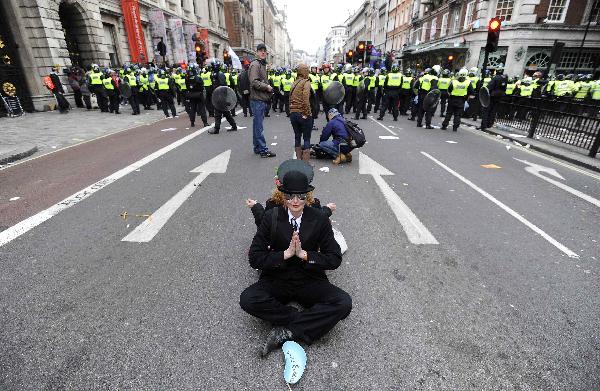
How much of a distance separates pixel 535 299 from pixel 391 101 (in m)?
13.0

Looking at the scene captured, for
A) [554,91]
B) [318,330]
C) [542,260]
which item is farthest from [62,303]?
[554,91]

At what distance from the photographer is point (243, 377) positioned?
222cm

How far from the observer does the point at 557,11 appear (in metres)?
24.8

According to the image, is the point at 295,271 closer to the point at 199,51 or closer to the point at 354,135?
the point at 354,135

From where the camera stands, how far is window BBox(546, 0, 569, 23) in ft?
80.6

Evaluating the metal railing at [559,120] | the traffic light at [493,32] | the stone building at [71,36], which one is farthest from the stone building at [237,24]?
the metal railing at [559,120]

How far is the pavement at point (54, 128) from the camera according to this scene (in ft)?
27.9

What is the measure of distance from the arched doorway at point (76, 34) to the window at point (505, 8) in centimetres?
3008

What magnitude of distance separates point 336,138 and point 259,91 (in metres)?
2.14

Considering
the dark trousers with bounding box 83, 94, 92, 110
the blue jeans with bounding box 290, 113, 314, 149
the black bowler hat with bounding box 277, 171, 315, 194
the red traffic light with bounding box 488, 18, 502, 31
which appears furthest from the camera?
the dark trousers with bounding box 83, 94, 92, 110

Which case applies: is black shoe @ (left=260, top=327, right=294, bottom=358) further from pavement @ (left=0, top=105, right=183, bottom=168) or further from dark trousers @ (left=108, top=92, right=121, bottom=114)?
dark trousers @ (left=108, top=92, right=121, bottom=114)

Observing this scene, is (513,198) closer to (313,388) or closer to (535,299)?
(535,299)

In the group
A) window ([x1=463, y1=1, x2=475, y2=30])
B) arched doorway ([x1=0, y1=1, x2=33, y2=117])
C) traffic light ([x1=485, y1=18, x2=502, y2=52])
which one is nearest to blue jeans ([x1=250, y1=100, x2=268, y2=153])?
traffic light ([x1=485, y1=18, x2=502, y2=52])

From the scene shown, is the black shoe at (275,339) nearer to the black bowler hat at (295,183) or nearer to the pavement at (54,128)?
the black bowler hat at (295,183)
